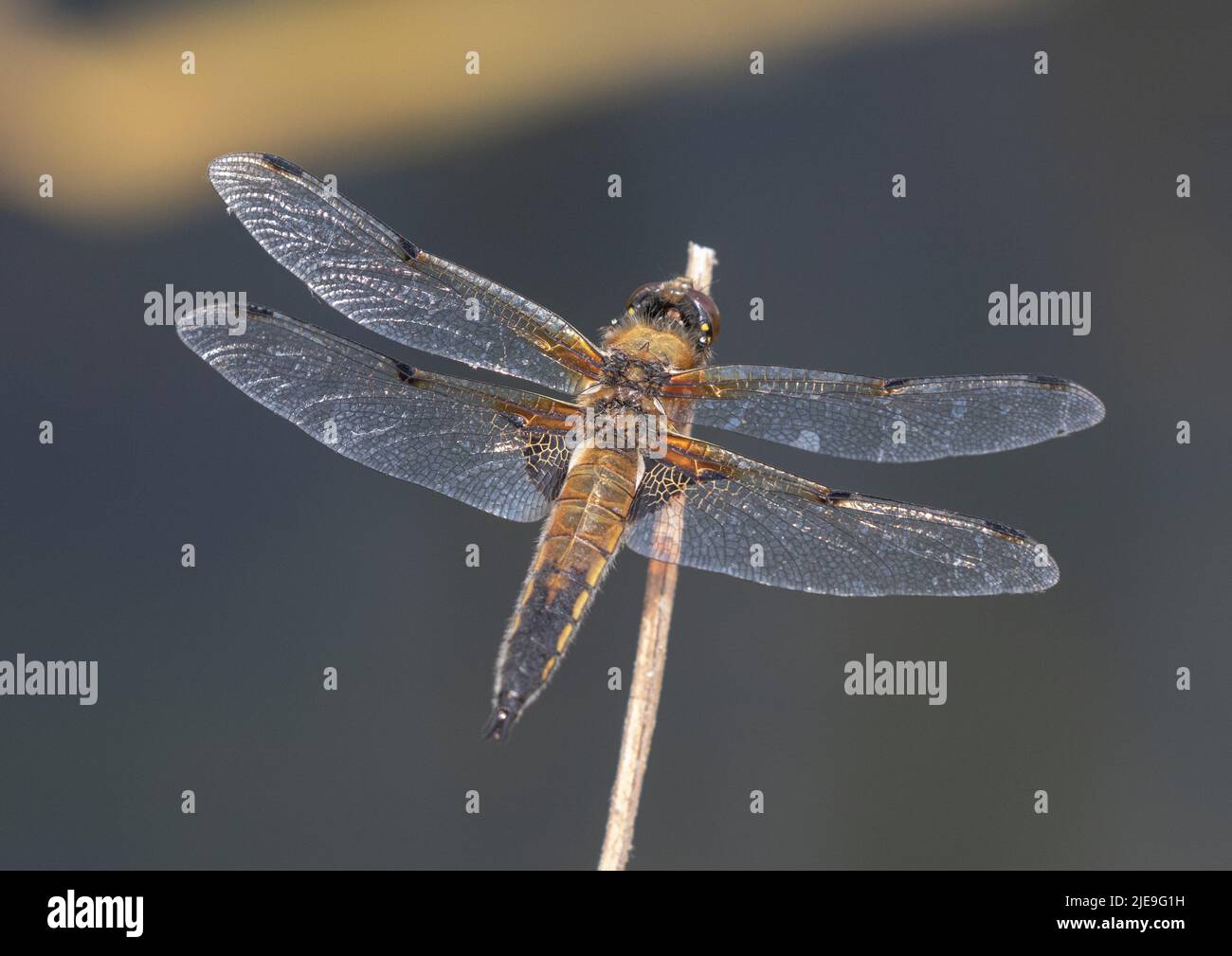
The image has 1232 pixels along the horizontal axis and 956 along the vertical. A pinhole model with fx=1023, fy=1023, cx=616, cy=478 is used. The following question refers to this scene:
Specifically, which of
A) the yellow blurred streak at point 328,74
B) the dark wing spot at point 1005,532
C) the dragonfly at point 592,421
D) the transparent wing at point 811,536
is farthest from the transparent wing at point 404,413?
the yellow blurred streak at point 328,74

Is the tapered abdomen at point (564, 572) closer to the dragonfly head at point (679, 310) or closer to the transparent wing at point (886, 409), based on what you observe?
the transparent wing at point (886, 409)

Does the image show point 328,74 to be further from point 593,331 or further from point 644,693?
point 644,693

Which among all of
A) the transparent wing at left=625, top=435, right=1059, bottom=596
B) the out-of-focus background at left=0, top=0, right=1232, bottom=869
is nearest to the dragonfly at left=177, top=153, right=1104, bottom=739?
the transparent wing at left=625, top=435, right=1059, bottom=596

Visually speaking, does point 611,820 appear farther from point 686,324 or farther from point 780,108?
point 780,108

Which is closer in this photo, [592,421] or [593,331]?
[592,421]

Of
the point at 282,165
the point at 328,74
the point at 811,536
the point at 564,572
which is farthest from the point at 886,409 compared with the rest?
the point at 328,74

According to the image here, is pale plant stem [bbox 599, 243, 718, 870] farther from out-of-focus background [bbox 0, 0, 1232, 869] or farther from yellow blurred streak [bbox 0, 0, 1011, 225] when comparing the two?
yellow blurred streak [bbox 0, 0, 1011, 225]

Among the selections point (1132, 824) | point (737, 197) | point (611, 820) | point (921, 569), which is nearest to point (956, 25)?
point (737, 197)
